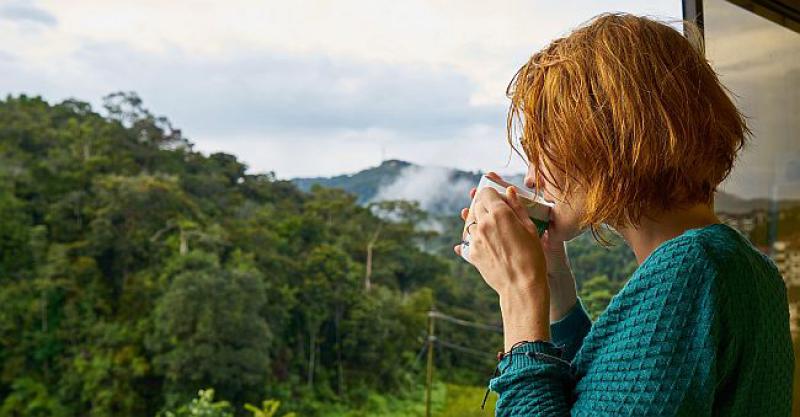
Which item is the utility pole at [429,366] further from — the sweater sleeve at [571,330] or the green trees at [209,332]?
the sweater sleeve at [571,330]

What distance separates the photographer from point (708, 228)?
2.03 feet

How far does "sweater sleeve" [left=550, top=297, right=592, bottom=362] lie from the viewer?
2.74 feet

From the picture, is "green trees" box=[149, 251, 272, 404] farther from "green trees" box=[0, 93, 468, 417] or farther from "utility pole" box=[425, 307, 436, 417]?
"utility pole" box=[425, 307, 436, 417]

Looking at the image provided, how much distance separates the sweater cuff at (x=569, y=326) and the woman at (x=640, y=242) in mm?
156

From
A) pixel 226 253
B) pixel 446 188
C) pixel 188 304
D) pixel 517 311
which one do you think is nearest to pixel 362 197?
pixel 446 188

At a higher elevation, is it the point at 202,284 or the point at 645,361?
the point at 645,361

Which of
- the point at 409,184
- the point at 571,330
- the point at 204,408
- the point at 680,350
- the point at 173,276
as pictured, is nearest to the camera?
the point at 680,350

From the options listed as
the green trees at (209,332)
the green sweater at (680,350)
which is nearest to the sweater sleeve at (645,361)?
the green sweater at (680,350)

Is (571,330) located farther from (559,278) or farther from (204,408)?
(204,408)

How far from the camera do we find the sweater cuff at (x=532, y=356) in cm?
64

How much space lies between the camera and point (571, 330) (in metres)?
0.84

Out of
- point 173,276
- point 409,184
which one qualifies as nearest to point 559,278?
point 173,276

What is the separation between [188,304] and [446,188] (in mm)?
1785

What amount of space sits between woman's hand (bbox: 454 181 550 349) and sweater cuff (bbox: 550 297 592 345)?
0.17 metres
